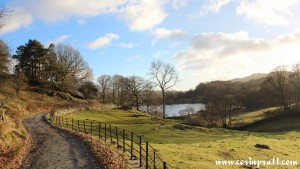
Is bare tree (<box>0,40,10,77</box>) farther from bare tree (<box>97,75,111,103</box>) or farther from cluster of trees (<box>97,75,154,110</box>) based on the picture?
bare tree (<box>97,75,111,103</box>)

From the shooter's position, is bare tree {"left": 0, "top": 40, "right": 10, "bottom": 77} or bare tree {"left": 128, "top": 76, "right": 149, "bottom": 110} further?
bare tree {"left": 128, "top": 76, "right": 149, "bottom": 110}

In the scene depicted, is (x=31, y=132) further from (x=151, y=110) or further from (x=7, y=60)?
(x=151, y=110)

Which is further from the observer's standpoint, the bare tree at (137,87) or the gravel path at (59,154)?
the bare tree at (137,87)

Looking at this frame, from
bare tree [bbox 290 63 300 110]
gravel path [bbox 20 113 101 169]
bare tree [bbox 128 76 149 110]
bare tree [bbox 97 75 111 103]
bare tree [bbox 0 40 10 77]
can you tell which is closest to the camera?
gravel path [bbox 20 113 101 169]

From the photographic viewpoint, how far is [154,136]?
4159cm

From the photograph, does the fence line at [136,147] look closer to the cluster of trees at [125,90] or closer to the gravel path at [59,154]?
the gravel path at [59,154]

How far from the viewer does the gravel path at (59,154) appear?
67.4 feet

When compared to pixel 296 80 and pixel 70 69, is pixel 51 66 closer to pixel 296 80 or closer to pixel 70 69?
pixel 70 69

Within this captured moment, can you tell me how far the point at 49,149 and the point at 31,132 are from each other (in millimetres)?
12075

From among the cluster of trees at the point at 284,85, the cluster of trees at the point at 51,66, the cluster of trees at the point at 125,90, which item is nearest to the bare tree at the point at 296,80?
the cluster of trees at the point at 284,85

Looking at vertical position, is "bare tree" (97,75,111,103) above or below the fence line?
above

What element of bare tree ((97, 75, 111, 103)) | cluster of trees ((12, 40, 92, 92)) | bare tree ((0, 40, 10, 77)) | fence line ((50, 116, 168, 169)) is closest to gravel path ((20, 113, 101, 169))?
fence line ((50, 116, 168, 169))

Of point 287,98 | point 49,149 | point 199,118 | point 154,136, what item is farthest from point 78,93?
point 49,149

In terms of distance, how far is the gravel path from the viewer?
20.5m
